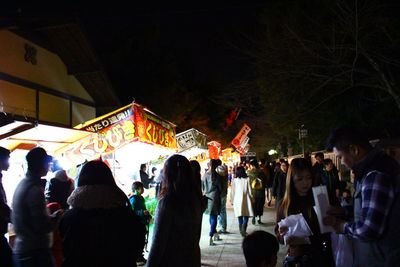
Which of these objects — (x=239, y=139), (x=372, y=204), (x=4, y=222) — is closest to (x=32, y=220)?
(x=4, y=222)

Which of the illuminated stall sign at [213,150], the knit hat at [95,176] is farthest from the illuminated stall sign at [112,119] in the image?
the illuminated stall sign at [213,150]

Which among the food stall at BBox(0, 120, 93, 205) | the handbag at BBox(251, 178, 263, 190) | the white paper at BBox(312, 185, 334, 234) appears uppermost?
the food stall at BBox(0, 120, 93, 205)

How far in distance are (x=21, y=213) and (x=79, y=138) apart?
426 cm

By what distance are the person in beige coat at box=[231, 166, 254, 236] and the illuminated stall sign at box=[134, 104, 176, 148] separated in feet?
7.37

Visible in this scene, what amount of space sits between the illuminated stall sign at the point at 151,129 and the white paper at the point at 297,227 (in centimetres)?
536

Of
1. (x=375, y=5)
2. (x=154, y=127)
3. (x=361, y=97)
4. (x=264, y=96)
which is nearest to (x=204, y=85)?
(x=264, y=96)

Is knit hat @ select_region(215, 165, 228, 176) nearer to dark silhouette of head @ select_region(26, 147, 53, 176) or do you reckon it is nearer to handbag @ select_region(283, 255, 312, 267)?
dark silhouette of head @ select_region(26, 147, 53, 176)

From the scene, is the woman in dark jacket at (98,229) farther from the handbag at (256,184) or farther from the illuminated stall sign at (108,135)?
the handbag at (256,184)

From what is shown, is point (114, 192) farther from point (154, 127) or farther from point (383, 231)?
point (154, 127)

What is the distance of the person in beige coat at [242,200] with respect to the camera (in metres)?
11.6

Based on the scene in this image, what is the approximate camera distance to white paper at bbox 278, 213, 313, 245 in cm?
360

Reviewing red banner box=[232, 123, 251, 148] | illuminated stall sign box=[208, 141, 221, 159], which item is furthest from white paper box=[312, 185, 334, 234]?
red banner box=[232, 123, 251, 148]

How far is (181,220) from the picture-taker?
4371 millimetres

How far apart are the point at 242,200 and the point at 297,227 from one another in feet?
27.2
